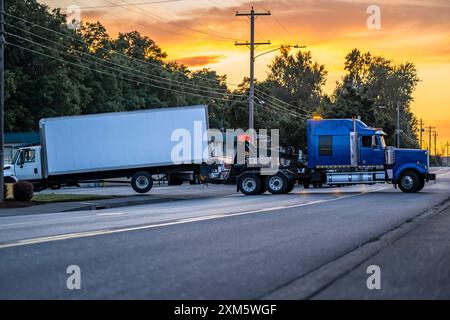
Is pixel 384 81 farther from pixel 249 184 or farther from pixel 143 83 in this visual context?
pixel 249 184

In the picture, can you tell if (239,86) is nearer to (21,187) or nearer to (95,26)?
(95,26)

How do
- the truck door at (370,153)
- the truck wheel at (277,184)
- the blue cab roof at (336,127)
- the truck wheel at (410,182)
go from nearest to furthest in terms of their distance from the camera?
the truck wheel at (410,182) < the truck wheel at (277,184) < the truck door at (370,153) < the blue cab roof at (336,127)

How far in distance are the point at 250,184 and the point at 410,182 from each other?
7.22 m

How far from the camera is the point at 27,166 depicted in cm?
3716

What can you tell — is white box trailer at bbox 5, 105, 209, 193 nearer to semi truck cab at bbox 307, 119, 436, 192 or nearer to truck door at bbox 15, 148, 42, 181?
truck door at bbox 15, 148, 42, 181

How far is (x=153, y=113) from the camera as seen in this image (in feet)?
116

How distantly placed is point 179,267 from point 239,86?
395 ft

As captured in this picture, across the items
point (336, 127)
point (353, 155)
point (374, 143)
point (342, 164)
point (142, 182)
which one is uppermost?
point (336, 127)

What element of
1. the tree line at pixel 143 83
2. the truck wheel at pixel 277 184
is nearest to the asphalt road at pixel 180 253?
the truck wheel at pixel 277 184

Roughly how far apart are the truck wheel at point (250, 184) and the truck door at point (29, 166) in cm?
1054

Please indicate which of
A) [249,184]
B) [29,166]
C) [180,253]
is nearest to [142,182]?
[249,184]

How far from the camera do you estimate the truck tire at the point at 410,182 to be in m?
33.1

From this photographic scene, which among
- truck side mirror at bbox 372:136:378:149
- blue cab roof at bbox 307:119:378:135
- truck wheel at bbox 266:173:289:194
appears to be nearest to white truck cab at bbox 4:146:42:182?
truck wheel at bbox 266:173:289:194

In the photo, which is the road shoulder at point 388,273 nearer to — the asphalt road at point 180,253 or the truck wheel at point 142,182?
the asphalt road at point 180,253
